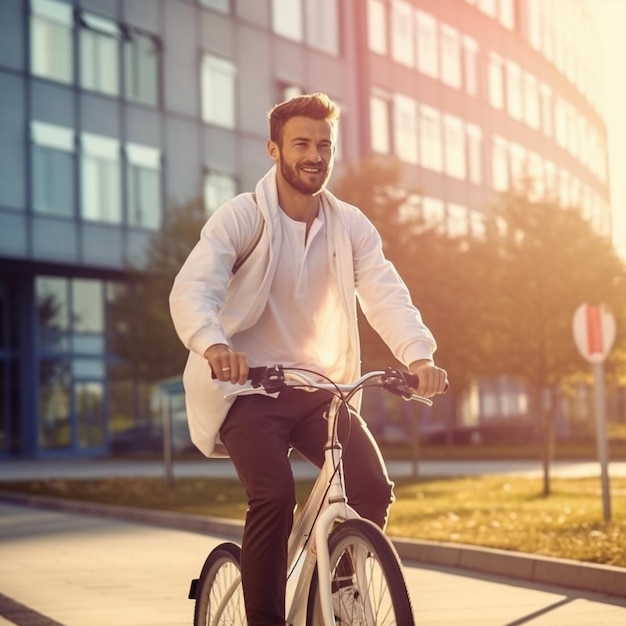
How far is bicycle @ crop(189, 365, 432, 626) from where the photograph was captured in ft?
12.4

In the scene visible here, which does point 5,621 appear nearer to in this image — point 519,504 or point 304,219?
point 304,219

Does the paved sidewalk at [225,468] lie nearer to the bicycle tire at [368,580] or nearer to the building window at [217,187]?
the building window at [217,187]

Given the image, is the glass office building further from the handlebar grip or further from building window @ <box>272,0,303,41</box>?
the handlebar grip

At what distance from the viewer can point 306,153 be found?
15.0 feet

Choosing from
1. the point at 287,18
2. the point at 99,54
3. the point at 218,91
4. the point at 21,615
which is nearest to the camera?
the point at 21,615

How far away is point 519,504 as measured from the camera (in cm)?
1526

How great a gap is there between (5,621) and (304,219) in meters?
3.44

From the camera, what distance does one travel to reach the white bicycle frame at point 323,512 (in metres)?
4.02

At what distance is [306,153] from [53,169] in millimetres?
32228

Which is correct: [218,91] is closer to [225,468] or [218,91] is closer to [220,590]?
[225,468]

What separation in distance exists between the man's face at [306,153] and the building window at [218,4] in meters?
37.2

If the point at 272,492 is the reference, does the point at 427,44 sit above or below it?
above

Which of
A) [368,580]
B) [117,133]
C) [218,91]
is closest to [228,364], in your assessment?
[368,580]

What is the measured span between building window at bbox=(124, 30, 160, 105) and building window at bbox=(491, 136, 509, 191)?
68.5ft
